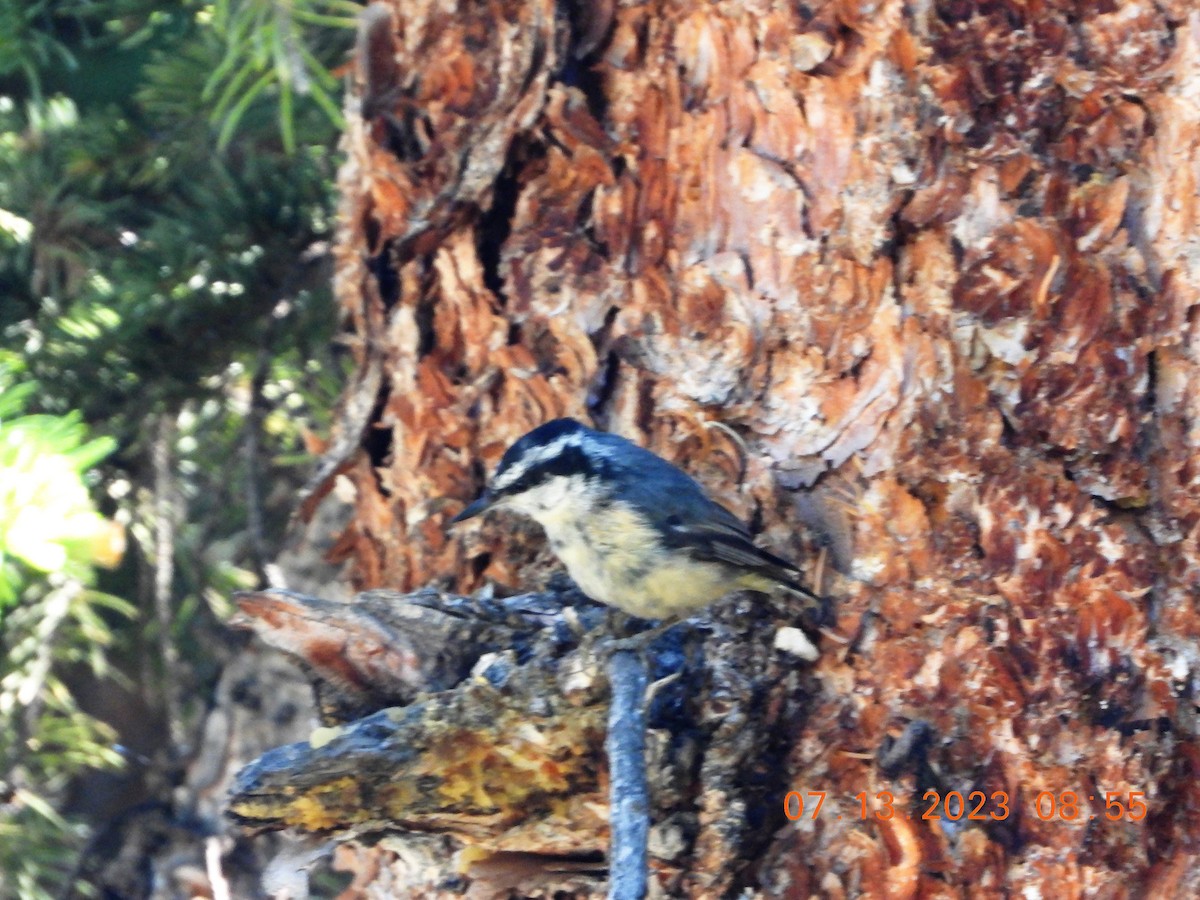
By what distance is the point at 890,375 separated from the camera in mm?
1522

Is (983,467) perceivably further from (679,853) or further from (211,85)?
(211,85)

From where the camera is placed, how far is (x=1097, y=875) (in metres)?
1.39

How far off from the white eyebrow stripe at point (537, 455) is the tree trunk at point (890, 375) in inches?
4.4

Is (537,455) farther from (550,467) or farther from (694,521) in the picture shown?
(694,521)

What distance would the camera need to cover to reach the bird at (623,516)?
1.59m

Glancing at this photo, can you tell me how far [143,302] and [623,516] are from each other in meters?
1.11

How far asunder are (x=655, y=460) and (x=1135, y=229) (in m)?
0.65

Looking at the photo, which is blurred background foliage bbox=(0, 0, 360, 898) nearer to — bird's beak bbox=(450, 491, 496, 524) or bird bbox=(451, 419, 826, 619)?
bird's beak bbox=(450, 491, 496, 524)

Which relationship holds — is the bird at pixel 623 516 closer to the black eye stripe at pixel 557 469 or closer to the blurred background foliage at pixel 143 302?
the black eye stripe at pixel 557 469

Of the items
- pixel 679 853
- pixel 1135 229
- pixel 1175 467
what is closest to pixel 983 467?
pixel 1175 467

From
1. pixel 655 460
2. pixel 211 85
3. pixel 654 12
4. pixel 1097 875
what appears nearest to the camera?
pixel 1097 875
